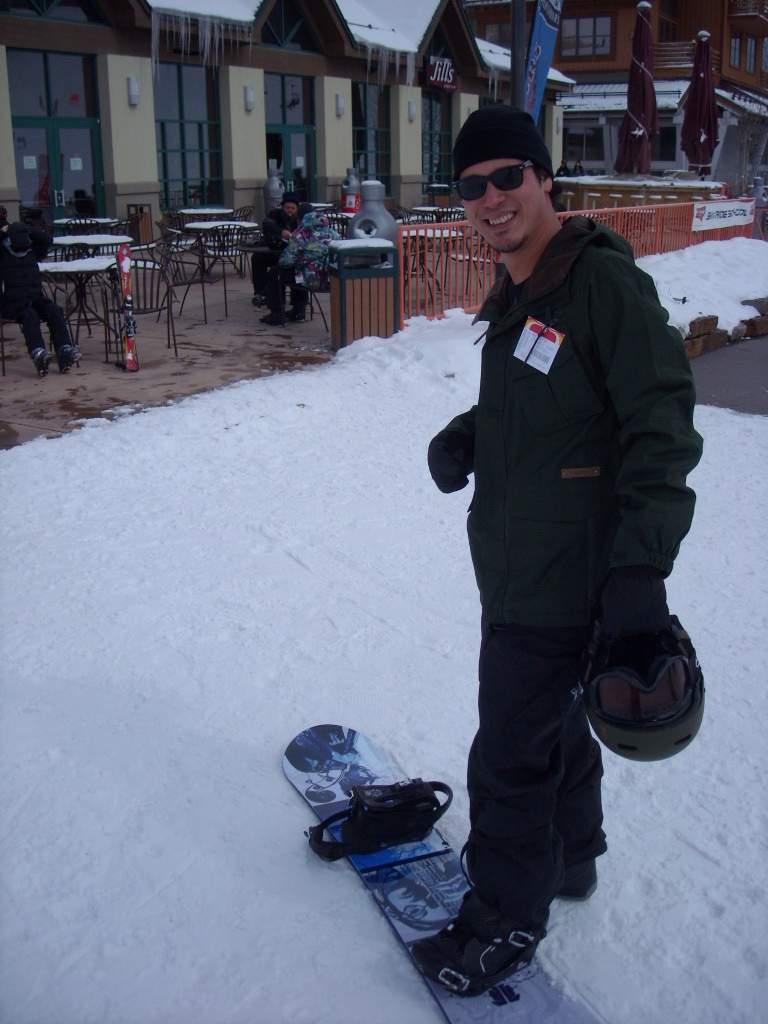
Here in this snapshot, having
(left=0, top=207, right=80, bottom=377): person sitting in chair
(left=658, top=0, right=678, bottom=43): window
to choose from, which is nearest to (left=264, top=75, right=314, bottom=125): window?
(left=0, top=207, right=80, bottom=377): person sitting in chair

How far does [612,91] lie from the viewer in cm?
4025

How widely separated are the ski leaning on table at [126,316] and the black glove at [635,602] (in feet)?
21.8

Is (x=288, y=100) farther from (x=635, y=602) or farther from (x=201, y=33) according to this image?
(x=635, y=602)

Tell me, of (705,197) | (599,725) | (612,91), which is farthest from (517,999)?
(612,91)

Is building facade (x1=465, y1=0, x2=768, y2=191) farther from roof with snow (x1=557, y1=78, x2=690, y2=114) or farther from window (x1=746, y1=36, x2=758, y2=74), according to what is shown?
window (x1=746, y1=36, x2=758, y2=74)

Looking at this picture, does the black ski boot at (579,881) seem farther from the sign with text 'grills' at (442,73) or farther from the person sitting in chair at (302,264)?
the sign with text 'grills' at (442,73)

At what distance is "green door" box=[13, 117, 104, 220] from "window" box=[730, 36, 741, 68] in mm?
37813

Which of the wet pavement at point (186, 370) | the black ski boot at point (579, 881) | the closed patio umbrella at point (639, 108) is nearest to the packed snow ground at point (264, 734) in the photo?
the black ski boot at point (579, 881)

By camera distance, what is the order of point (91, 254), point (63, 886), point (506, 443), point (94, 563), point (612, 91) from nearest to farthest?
point (506, 443) < point (63, 886) < point (94, 563) < point (91, 254) < point (612, 91)

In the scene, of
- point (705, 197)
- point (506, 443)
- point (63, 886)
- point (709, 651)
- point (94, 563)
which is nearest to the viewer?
point (506, 443)

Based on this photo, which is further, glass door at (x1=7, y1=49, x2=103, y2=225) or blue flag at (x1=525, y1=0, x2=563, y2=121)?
glass door at (x1=7, y1=49, x2=103, y2=225)

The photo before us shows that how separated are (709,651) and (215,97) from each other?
17165mm

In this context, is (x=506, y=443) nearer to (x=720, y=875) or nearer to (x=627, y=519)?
(x=627, y=519)

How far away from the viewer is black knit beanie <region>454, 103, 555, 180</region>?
207cm
